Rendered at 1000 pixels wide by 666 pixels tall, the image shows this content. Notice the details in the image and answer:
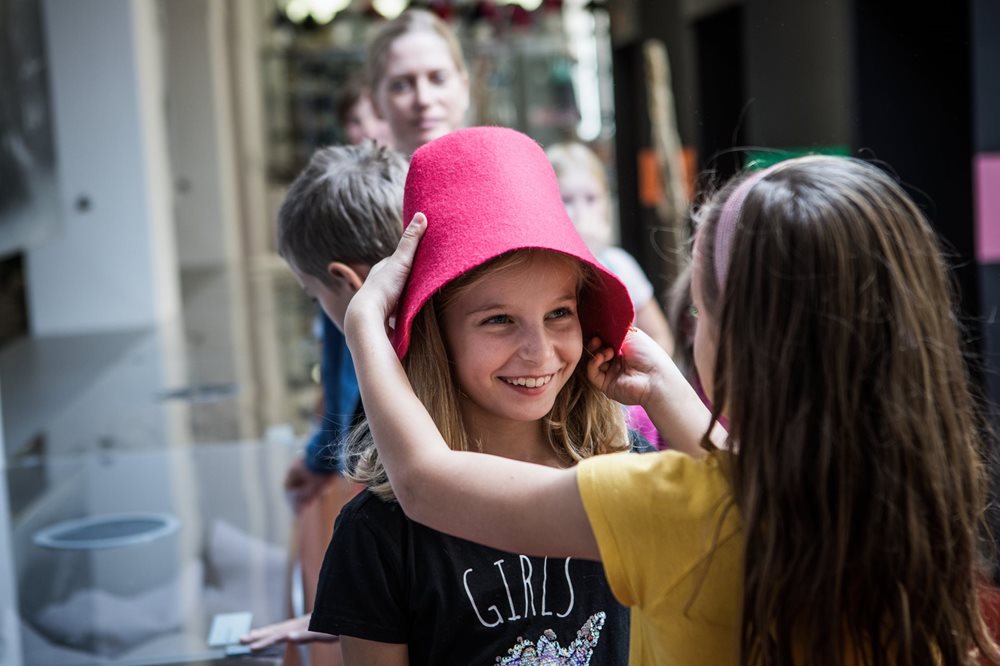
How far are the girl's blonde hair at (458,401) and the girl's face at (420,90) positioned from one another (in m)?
1.21

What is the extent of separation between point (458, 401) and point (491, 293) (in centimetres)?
16

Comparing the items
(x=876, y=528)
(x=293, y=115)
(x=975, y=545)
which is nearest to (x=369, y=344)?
(x=876, y=528)

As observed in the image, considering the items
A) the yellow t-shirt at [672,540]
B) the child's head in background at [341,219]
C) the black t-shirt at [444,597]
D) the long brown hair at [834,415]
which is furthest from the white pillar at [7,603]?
the long brown hair at [834,415]

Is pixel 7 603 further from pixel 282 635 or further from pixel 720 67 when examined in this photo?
pixel 720 67

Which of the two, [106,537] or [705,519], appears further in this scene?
[106,537]

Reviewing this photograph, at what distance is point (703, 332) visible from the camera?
1.26 metres

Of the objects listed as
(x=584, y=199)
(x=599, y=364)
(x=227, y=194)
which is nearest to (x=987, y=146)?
(x=584, y=199)

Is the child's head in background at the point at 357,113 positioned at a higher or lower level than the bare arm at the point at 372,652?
higher

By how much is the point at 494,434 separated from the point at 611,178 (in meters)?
13.0

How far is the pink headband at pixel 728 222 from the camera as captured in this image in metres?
1.18

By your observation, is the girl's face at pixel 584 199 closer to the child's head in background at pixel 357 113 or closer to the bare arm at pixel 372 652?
the child's head in background at pixel 357 113

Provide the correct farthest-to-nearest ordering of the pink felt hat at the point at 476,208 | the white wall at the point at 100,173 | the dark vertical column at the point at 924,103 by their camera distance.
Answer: the white wall at the point at 100,173
the dark vertical column at the point at 924,103
the pink felt hat at the point at 476,208

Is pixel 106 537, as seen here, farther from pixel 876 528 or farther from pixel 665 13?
pixel 665 13

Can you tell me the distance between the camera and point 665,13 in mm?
12672
